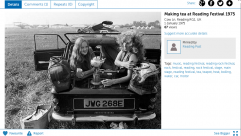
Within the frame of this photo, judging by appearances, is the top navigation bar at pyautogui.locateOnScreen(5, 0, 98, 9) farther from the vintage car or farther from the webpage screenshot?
the vintage car

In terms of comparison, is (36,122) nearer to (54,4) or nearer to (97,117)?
(97,117)

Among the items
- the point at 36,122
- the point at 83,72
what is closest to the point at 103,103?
the point at 83,72

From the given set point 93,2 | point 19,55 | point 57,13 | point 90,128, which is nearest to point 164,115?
point 90,128

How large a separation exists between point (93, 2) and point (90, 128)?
1762 mm

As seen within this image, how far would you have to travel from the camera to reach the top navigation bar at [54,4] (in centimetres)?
258

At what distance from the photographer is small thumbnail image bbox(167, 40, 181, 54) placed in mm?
2533

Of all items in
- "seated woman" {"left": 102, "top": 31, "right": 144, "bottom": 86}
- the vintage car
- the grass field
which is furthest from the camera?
the grass field

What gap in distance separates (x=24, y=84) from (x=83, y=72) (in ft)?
4.02

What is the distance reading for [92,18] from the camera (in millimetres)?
2695

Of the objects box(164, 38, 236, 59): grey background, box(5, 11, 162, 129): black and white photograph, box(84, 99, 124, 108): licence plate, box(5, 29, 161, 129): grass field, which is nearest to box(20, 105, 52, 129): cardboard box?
box(5, 11, 162, 129): black and white photograph

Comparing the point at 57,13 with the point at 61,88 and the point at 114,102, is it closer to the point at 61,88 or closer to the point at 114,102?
the point at 61,88

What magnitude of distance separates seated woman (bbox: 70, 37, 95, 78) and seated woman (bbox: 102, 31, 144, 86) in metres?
0.32

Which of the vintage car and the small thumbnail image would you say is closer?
the vintage car

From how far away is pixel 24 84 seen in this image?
3041 millimetres
